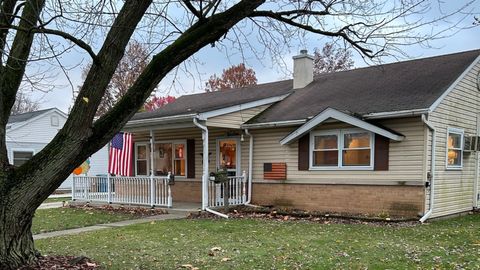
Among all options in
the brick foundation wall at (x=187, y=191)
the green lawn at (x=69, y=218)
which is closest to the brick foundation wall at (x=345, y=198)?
the brick foundation wall at (x=187, y=191)

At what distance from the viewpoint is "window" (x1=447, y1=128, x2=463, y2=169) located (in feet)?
38.5

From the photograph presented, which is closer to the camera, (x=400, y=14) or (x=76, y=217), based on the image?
(x=400, y=14)

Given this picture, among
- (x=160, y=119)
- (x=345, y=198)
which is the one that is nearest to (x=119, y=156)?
(x=160, y=119)

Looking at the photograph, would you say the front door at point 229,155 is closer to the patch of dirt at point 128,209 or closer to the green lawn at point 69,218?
the patch of dirt at point 128,209

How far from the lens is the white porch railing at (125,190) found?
13766 mm

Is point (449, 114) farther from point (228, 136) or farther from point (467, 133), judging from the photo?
point (228, 136)

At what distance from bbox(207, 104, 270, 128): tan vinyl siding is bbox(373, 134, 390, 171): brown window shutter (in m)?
4.43

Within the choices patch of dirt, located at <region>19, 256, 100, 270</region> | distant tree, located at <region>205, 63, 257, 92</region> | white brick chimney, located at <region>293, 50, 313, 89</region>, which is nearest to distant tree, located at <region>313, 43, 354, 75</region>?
distant tree, located at <region>205, 63, 257, 92</region>

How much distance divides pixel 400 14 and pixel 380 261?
193 inches

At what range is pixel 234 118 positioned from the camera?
531 inches

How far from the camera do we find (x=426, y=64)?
→ 13.8m

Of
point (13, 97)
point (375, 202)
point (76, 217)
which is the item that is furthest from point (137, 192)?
point (13, 97)

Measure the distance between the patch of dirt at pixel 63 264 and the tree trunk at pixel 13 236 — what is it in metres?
0.14

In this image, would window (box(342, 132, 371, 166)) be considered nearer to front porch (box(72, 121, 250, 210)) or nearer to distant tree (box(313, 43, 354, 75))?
front porch (box(72, 121, 250, 210))
